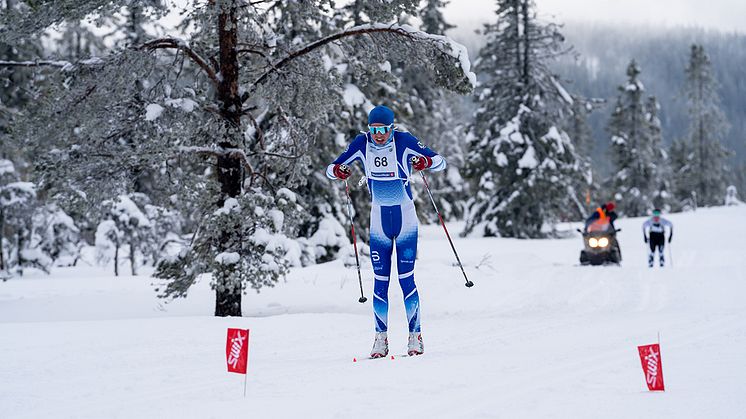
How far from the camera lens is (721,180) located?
62125 millimetres

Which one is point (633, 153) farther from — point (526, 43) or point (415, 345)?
point (415, 345)

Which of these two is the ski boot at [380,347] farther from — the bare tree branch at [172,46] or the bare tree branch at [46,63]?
the bare tree branch at [46,63]

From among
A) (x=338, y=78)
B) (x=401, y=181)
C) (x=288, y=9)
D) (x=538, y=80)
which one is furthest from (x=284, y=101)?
(x=538, y=80)

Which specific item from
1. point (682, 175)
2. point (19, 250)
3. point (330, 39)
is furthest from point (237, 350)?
point (682, 175)

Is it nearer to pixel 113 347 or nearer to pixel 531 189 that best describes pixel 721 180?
pixel 531 189

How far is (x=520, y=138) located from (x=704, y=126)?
41.6 m

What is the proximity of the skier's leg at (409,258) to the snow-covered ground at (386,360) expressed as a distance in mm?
504

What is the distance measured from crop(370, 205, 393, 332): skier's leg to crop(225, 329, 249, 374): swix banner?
1.84 meters

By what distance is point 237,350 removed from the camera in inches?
179

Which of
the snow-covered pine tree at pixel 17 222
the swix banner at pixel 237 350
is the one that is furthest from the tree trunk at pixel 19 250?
the swix banner at pixel 237 350

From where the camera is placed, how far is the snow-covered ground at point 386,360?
13.1ft

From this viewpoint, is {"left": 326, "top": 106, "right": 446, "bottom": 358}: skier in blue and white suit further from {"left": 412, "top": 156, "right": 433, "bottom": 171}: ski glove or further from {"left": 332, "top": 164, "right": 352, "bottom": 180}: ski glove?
{"left": 332, "top": 164, "right": 352, "bottom": 180}: ski glove

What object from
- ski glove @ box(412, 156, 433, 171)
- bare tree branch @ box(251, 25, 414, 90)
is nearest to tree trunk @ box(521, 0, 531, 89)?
bare tree branch @ box(251, 25, 414, 90)

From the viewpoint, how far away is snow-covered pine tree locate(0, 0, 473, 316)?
833cm
